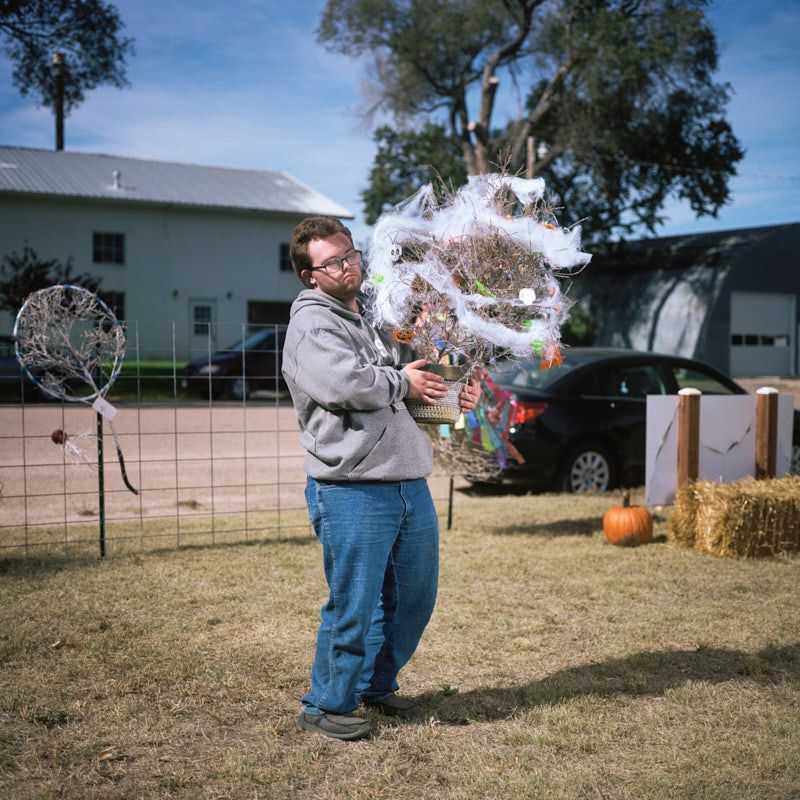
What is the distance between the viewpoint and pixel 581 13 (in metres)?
22.8

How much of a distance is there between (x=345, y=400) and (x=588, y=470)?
5768mm

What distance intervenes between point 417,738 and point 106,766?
1112 millimetres

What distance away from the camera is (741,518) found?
579cm

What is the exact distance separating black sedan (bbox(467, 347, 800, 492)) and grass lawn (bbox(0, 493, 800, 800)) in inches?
75.3

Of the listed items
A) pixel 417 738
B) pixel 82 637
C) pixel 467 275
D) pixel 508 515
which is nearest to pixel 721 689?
pixel 417 738

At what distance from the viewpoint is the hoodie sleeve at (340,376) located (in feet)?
8.73

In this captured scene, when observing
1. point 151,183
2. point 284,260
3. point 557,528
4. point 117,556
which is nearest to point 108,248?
point 151,183

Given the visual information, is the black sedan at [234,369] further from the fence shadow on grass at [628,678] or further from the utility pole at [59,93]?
the fence shadow on grass at [628,678]

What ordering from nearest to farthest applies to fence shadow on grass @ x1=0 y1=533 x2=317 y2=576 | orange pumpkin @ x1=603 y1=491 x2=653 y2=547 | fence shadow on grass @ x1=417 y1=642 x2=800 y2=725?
1. fence shadow on grass @ x1=417 y1=642 x2=800 y2=725
2. fence shadow on grass @ x1=0 y1=533 x2=317 y2=576
3. orange pumpkin @ x1=603 y1=491 x2=653 y2=547

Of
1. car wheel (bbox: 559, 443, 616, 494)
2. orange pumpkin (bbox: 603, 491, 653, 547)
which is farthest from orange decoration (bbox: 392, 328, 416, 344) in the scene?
car wheel (bbox: 559, 443, 616, 494)

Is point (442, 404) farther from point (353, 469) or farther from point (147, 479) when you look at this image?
point (147, 479)

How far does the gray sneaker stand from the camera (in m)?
2.98

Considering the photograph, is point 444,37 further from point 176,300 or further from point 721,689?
point 721,689

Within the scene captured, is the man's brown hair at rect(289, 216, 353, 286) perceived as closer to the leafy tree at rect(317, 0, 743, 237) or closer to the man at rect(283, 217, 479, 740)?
the man at rect(283, 217, 479, 740)
